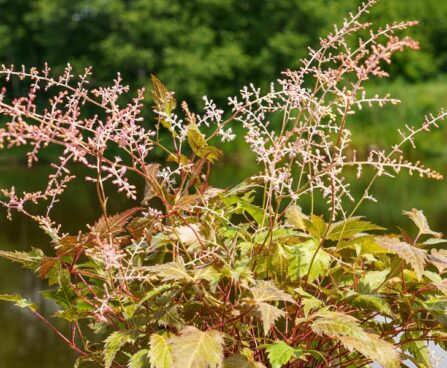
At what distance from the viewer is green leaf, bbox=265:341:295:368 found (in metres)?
1.33

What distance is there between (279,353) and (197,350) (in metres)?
0.14

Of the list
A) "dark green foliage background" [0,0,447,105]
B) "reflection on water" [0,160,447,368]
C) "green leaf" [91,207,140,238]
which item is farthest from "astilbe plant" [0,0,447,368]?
"dark green foliage background" [0,0,447,105]

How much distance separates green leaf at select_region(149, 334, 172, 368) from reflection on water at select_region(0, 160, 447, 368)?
506 cm

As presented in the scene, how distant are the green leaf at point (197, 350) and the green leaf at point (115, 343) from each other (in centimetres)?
13

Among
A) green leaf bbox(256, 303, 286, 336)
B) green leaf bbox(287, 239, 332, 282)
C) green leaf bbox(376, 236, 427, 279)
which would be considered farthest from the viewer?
green leaf bbox(287, 239, 332, 282)

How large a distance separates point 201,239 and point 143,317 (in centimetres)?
19

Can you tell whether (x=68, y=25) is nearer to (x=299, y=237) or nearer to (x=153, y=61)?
(x=153, y=61)

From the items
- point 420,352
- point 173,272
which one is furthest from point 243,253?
point 420,352

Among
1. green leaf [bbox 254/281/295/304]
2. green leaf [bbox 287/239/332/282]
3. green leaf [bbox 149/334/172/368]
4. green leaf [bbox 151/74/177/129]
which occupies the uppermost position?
green leaf [bbox 151/74/177/129]

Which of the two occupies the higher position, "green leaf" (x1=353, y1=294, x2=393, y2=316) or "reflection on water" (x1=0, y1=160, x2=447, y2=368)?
"green leaf" (x1=353, y1=294, x2=393, y2=316)

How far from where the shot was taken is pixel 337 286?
165 cm

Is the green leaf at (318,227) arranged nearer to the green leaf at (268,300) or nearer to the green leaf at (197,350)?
the green leaf at (268,300)

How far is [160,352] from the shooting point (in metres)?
1.36

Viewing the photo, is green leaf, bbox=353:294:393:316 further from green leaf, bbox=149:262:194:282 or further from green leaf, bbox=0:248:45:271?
green leaf, bbox=0:248:45:271
